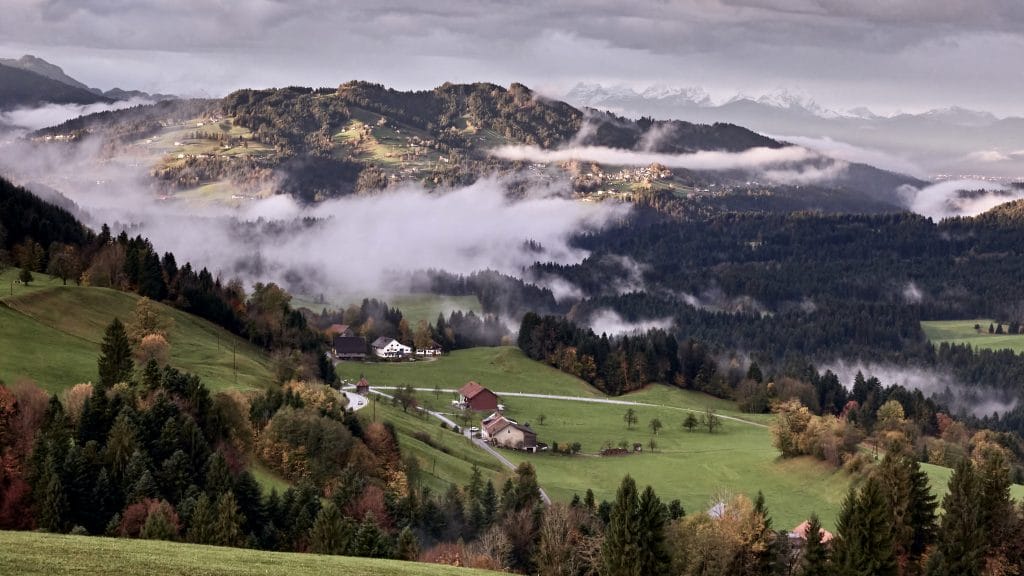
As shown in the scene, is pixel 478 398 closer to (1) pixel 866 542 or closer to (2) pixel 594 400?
(2) pixel 594 400

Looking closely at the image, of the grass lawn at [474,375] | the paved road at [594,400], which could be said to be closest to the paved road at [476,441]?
the grass lawn at [474,375]

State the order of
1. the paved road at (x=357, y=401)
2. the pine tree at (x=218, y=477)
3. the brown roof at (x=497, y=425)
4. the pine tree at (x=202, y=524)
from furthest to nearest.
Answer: the brown roof at (x=497, y=425), the paved road at (x=357, y=401), the pine tree at (x=218, y=477), the pine tree at (x=202, y=524)

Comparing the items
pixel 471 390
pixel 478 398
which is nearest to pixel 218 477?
pixel 478 398

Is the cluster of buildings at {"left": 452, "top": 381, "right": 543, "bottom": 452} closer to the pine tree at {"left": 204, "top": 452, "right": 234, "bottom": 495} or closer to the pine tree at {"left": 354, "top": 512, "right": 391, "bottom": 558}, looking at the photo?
the pine tree at {"left": 204, "top": 452, "right": 234, "bottom": 495}

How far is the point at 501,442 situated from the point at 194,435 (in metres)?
65.9

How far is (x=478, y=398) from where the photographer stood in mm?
157875

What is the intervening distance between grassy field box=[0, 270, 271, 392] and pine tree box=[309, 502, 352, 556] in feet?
100

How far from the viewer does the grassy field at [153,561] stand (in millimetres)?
39031

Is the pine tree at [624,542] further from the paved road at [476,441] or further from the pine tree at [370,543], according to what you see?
the paved road at [476,441]

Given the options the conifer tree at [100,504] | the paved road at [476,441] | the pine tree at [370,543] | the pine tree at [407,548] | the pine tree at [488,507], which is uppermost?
the conifer tree at [100,504]

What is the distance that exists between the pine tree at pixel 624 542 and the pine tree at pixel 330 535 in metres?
17.0

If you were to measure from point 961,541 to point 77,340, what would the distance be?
8002 cm

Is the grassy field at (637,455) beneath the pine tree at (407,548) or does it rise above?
beneath

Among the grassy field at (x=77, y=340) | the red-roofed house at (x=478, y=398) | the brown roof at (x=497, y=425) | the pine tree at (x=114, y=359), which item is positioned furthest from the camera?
the red-roofed house at (x=478, y=398)
